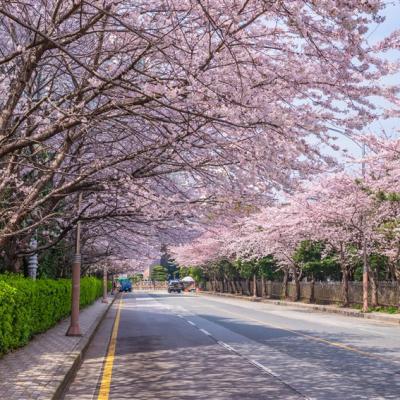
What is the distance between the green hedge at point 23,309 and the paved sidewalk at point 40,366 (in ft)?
0.97

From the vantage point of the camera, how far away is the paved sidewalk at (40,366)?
8.21m

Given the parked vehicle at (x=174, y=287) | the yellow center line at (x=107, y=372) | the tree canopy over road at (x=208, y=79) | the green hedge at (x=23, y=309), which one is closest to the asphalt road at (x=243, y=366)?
the yellow center line at (x=107, y=372)

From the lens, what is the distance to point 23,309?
44.3 ft

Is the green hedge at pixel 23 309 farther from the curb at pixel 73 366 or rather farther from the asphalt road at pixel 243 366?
the asphalt road at pixel 243 366

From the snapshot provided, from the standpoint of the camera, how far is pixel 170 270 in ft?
508

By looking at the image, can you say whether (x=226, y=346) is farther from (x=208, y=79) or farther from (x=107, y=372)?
(x=208, y=79)

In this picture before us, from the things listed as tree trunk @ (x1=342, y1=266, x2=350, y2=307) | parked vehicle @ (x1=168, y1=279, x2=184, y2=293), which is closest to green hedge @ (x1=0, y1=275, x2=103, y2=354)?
tree trunk @ (x1=342, y1=266, x2=350, y2=307)

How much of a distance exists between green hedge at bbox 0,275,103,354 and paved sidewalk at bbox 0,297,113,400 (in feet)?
0.97

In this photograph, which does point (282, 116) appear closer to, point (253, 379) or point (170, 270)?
point (253, 379)

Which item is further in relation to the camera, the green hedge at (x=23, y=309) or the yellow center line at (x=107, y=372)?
the green hedge at (x=23, y=309)

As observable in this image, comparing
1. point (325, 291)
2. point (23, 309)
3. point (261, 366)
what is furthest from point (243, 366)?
point (325, 291)

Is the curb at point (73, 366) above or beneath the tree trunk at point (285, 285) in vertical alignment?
beneath

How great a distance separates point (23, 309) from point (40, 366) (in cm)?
297

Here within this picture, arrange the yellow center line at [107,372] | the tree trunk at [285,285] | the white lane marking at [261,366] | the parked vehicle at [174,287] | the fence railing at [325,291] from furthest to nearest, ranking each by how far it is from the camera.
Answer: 1. the parked vehicle at [174,287]
2. the tree trunk at [285,285]
3. the fence railing at [325,291]
4. the white lane marking at [261,366]
5. the yellow center line at [107,372]
